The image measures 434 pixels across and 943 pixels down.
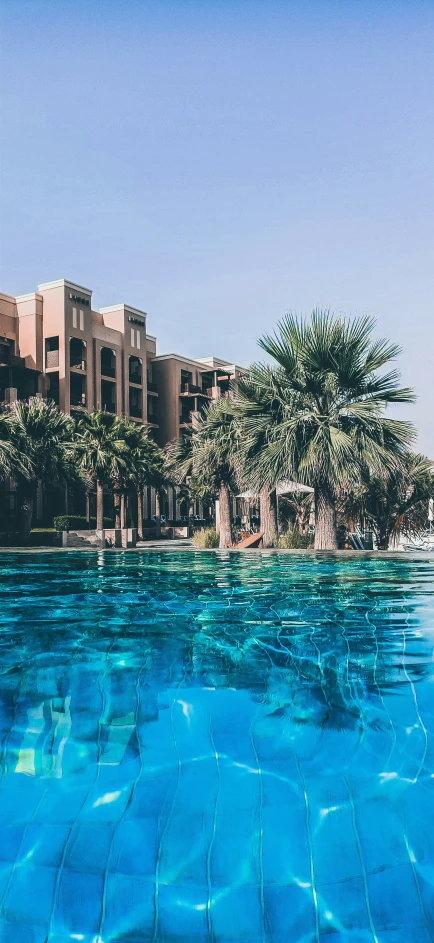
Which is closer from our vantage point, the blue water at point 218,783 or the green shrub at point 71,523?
the blue water at point 218,783

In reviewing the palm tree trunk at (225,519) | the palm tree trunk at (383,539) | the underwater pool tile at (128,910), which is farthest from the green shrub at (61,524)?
the underwater pool tile at (128,910)

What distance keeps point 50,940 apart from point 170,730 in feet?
5.22

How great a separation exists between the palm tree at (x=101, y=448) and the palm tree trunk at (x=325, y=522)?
53.3ft

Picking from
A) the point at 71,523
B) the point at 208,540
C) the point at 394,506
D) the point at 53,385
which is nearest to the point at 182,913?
the point at 394,506

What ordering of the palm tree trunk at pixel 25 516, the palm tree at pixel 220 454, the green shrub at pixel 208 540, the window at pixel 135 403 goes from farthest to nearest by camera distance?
1. the window at pixel 135 403
2. the palm tree trunk at pixel 25 516
3. the green shrub at pixel 208 540
4. the palm tree at pixel 220 454

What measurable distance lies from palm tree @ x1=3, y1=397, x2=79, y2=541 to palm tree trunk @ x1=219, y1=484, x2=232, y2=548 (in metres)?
7.51

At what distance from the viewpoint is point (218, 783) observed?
3881 mm

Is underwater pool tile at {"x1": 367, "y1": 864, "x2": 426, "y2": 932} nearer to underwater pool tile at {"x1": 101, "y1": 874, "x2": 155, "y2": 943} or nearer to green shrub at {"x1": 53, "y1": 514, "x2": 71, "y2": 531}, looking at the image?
underwater pool tile at {"x1": 101, "y1": 874, "x2": 155, "y2": 943}

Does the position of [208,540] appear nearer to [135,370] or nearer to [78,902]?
[78,902]

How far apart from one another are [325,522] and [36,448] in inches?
567

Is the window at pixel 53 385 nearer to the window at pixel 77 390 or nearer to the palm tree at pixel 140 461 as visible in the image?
the window at pixel 77 390

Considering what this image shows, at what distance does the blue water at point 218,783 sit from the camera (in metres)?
3.13

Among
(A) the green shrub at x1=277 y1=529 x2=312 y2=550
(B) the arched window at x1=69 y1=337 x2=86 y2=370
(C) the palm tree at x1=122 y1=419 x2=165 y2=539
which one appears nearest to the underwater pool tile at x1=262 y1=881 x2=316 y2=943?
(A) the green shrub at x1=277 y1=529 x2=312 y2=550

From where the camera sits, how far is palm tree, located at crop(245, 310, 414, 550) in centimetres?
1688
